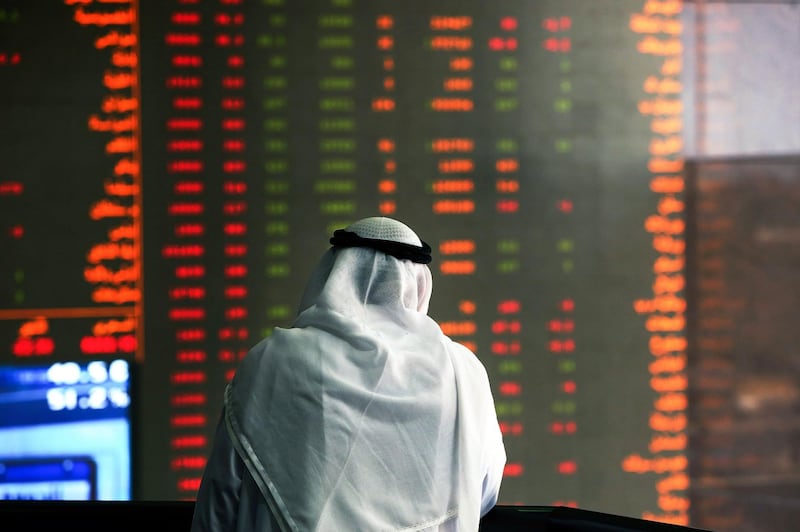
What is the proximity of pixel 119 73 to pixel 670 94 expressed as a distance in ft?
4.58

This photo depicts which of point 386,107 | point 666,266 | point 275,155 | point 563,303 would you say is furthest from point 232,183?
point 666,266

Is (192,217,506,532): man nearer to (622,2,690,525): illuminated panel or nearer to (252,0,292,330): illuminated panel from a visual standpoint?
(252,0,292,330): illuminated panel

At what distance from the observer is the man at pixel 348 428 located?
114 cm

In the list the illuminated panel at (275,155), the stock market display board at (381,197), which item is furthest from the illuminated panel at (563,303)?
the illuminated panel at (275,155)

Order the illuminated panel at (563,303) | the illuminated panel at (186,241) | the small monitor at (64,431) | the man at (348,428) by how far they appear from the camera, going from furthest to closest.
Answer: the illuminated panel at (563,303), the illuminated panel at (186,241), the small monitor at (64,431), the man at (348,428)

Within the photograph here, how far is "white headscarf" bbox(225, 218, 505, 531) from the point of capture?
1.14 m

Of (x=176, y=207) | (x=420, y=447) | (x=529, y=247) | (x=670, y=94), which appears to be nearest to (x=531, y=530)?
(x=420, y=447)

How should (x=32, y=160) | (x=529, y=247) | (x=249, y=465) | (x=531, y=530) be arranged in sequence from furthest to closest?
(x=529, y=247)
(x=32, y=160)
(x=531, y=530)
(x=249, y=465)

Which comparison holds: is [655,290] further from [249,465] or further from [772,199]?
[249,465]

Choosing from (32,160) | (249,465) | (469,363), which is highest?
(32,160)

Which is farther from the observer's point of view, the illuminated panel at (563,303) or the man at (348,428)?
the illuminated panel at (563,303)

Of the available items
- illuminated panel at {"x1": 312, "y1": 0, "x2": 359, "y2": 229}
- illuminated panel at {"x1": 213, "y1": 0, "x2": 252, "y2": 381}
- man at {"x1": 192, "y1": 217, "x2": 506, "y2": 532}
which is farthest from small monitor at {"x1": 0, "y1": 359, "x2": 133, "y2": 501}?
man at {"x1": 192, "y1": 217, "x2": 506, "y2": 532}

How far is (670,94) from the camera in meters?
2.34

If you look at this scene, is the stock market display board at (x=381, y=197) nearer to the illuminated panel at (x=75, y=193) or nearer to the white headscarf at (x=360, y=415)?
the illuminated panel at (x=75, y=193)
